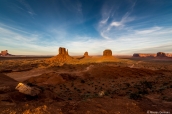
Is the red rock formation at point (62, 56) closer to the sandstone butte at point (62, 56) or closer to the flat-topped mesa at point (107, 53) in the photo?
the sandstone butte at point (62, 56)

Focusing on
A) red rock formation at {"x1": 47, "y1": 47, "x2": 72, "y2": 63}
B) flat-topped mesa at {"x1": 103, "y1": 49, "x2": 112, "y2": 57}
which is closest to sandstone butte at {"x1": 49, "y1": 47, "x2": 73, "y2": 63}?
red rock formation at {"x1": 47, "y1": 47, "x2": 72, "y2": 63}

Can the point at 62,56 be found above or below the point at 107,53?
below

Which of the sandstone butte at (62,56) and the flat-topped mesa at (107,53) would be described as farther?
the flat-topped mesa at (107,53)

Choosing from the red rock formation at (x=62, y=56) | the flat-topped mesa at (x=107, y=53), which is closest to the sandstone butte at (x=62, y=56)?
the red rock formation at (x=62, y=56)

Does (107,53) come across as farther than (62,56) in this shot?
Yes

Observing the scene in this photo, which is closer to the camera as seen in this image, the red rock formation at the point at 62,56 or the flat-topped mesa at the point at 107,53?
the red rock formation at the point at 62,56

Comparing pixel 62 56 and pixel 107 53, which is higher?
pixel 107 53

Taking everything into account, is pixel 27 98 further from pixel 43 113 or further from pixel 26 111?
pixel 43 113

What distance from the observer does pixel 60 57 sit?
79.2m

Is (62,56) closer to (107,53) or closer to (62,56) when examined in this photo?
(62,56)

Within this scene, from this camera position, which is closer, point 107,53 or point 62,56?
point 62,56

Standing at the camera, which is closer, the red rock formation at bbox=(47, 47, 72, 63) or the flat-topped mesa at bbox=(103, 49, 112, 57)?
the red rock formation at bbox=(47, 47, 72, 63)

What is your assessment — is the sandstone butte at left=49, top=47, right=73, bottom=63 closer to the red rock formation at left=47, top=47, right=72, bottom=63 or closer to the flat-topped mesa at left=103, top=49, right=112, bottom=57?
the red rock formation at left=47, top=47, right=72, bottom=63

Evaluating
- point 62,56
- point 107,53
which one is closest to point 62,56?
point 62,56
